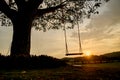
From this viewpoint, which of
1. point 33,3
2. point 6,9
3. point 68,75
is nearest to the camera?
point 68,75

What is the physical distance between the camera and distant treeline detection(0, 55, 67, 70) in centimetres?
1714

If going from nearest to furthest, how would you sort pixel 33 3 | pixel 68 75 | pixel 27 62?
1. pixel 68 75
2. pixel 27 62
3. pixel 33 3

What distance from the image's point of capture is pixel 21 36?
22156mm

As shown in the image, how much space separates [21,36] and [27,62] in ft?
17.4

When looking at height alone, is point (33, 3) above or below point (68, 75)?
above

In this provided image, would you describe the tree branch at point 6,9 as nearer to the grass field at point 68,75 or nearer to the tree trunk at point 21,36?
the tree trunk at point 21,36

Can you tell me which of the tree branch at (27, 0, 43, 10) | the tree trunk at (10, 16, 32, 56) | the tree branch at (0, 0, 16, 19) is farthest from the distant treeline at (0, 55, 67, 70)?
the tree branch at (27, 0, 43, 10)

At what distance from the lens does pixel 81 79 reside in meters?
9.25

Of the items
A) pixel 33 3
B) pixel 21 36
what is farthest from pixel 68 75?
pixel 33 3

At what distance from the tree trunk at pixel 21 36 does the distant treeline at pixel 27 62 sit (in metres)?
4.09

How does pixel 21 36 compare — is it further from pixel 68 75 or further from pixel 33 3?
pixel 68 75

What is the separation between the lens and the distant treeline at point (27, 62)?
17.1 m

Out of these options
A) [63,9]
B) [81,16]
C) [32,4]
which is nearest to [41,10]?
[32,4]

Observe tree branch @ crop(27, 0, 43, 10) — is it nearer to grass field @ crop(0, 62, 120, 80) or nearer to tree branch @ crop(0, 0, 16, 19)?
tree branch @ crop(0, 0, 16, 19)
